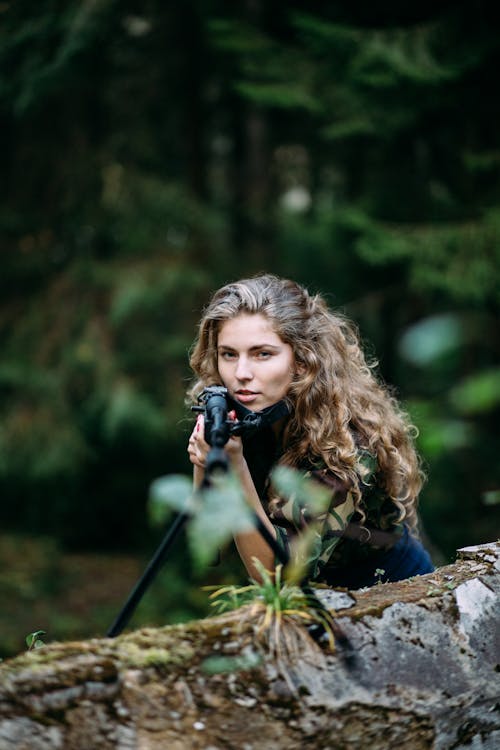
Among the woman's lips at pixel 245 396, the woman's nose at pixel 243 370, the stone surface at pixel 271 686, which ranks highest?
the woman's nose at pixel 243 370

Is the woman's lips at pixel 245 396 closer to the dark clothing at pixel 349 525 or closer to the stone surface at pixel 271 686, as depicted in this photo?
the dark clothing at pixel 349 525

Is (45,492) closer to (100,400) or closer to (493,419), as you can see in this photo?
(100,400)

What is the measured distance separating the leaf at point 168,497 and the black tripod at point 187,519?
47mm

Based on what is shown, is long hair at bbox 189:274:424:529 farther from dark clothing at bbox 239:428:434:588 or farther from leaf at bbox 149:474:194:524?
leaf at bbox 149:474:194:524

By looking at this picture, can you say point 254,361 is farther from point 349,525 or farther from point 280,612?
point 280,612

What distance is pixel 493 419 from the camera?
6609 millimetres

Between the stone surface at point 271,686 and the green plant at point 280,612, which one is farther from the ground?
the green plant at point 280,612

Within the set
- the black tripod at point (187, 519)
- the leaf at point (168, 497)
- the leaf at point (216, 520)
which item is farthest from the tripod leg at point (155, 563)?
the leaf at point (216, 520)

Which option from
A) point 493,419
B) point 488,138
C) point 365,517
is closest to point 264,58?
point 488,138

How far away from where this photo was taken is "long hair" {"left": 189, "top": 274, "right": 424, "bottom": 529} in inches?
99.7

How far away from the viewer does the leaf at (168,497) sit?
1.15 m

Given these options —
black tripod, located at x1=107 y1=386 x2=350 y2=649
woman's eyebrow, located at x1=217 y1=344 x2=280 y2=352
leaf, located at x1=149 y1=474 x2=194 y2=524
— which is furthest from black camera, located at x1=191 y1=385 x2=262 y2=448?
woman's eyebrow, located at x1=217 y1=344 x2=280 y2=352

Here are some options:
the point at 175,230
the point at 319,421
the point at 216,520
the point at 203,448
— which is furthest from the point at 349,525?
the point at 175,230

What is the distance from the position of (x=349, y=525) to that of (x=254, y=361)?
69cm
